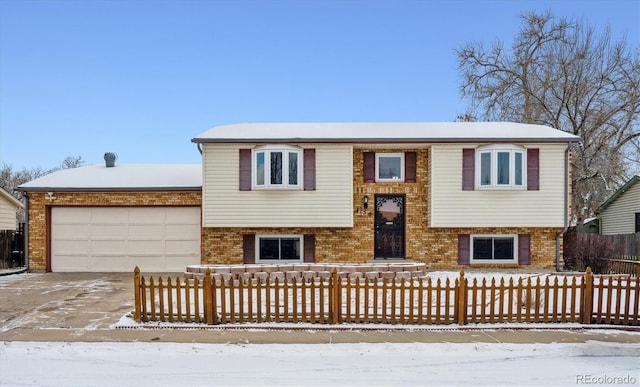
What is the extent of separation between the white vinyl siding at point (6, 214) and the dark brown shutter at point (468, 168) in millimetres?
20510

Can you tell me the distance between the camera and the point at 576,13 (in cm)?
2633

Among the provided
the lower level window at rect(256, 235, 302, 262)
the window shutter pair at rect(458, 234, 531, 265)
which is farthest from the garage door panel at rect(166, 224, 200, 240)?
the window shutter pair at rect(458, 234, 531, 265)

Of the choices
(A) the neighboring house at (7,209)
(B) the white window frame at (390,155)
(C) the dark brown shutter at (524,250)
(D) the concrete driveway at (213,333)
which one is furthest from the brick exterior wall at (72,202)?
(C) the dark brown shutter at (524,250)

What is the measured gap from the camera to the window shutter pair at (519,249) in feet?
50.0

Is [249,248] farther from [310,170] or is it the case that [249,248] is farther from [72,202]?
[72,202]

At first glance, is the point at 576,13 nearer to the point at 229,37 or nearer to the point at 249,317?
the point at 229,37

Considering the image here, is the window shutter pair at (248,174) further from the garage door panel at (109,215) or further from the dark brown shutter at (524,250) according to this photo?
the dark brown shutter at (524,250)

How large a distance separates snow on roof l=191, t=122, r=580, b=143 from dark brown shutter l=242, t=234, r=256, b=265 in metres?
3.22

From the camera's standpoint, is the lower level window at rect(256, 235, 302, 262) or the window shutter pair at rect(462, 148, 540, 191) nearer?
the window shutter pair at rect(462, 148, 540, 191)

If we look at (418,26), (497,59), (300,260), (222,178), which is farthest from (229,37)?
(497,59)

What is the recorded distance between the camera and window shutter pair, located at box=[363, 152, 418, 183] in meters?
15.4

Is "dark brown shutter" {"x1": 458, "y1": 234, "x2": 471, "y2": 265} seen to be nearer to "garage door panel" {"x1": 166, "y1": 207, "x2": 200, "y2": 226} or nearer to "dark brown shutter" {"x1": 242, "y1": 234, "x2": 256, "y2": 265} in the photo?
"dark brown shutter" {"x1": 242, "y1": 234, "x2": 256, "y2": 265}

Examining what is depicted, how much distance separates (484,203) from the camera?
1480 cm

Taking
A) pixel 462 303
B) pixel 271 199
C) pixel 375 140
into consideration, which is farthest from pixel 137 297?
pixel 375 140
